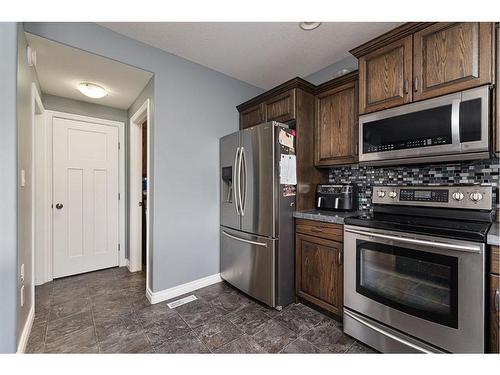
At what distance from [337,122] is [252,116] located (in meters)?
1.01

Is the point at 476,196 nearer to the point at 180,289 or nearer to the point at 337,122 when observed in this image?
the point at 337,122

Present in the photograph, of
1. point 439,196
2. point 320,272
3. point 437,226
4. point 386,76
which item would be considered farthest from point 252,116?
point 437,226

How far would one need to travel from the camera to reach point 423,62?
1582 mm

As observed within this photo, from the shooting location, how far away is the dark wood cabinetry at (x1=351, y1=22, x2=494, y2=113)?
1.38 m

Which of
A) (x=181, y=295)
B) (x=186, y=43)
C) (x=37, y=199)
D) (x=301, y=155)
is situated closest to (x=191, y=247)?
(x=181, y=295)

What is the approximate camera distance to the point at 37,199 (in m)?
2.63

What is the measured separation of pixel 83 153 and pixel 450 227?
3768mm

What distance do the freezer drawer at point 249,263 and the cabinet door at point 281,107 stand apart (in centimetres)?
124

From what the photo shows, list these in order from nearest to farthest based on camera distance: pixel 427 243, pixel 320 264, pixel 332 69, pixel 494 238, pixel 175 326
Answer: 1. pixel 494 238
2. pixel 427 243
3. pixel 175 326
4. pixel 320 264
5. pixel 332 69

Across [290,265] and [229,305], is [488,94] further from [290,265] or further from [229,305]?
[229,305]

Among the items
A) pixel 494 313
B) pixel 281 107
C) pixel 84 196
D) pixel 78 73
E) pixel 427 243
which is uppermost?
pixel 78 73

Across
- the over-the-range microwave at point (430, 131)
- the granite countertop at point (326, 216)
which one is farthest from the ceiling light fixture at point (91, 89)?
the over-the-range microwave at point (430, 131)

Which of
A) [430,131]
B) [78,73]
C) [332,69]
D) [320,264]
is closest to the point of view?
[430,131]

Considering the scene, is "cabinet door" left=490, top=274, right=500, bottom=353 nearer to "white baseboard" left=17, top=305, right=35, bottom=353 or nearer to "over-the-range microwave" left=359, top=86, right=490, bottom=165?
"over-the-range microwave" left=359, top=86, right=490, bottom=165
